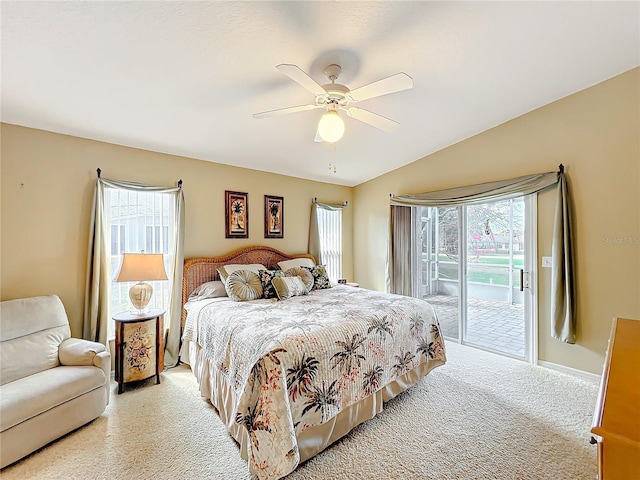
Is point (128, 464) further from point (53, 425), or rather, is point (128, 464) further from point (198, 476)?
point (53, 425)

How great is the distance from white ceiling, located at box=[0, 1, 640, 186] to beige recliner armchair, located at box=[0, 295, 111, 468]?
175cm

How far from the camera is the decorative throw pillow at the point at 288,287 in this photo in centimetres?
319

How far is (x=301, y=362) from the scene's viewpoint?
1.85 meters

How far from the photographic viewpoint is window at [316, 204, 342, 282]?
5.09 metres

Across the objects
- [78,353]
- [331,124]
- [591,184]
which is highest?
[331,124]

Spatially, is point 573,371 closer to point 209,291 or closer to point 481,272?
point 481,272

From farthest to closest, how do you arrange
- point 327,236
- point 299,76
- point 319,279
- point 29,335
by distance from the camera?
point 327,236 → point 319,279 → point 29,335 → point 299,76

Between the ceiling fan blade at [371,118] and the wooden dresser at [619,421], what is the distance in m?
2.04

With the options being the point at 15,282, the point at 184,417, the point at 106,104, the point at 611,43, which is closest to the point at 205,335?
the point at 184,417

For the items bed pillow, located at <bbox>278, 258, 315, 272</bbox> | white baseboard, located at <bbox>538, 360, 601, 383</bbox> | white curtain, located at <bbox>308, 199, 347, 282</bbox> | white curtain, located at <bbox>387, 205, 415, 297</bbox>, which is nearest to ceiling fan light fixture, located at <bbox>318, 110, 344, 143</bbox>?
bed pillow, located at <bbox>278, 258, 315, 272</bbox>

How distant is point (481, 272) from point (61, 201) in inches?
194

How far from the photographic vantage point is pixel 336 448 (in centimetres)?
200

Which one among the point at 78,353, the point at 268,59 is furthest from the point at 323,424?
the point at 268,59

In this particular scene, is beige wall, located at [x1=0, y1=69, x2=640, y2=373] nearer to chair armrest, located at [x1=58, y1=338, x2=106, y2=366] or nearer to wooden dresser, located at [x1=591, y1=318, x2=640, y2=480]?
chair armrest, located at [x1=58, y1=338, x2=106, y2=366]
